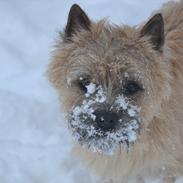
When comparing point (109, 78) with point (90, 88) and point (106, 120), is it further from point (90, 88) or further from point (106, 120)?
point (106, 120)

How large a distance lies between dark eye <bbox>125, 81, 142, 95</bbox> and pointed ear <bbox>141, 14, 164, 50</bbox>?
335mm

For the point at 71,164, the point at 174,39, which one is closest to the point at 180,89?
the point at 174,39

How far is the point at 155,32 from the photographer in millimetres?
4055

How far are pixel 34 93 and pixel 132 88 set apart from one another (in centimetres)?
198

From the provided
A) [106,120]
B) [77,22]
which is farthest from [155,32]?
[106,120]

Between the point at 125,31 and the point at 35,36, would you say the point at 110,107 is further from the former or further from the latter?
the point at 35,36

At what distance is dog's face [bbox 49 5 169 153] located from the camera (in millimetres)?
3873

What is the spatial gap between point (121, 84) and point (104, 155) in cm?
76

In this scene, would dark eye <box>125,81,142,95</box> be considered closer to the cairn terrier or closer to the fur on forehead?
the cairn terrier

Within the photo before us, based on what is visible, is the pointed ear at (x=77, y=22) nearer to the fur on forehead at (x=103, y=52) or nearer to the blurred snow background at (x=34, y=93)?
the fur on forehead at (x=103, y=52)

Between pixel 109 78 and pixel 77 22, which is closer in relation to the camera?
pixel 109 78

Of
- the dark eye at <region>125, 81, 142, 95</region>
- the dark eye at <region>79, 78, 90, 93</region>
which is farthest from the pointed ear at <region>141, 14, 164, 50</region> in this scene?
the dark eye at <region>79, 78, 90, 93</region>

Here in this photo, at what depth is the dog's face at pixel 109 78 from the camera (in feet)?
12.7

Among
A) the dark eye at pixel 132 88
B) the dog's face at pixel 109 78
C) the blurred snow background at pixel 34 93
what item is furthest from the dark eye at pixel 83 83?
the blurred snow background at pixel 34 93
